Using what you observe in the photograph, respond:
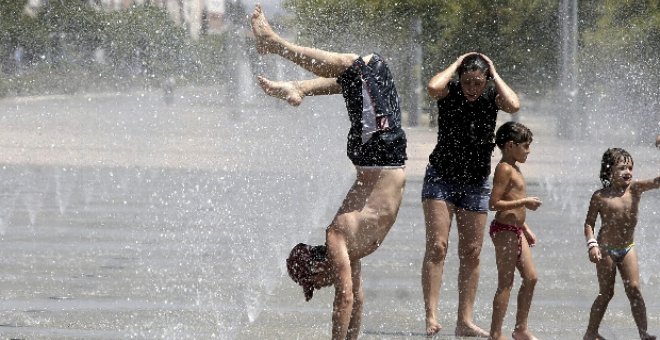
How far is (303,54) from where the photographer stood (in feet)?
17.6

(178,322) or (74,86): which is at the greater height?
(178,322)

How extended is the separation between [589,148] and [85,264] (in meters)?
18.7

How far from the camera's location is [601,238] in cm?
605

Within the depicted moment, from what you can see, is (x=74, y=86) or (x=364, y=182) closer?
(x=364, y=182)

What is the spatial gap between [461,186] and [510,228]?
1.26 feet

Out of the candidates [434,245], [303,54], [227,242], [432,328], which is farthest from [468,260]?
[227,242]

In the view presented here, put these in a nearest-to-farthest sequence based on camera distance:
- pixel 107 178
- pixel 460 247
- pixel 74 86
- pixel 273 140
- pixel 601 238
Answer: pixel 601 238
pixel 460 247
pixel 107 178
pixel 273 140
pixel 74 86

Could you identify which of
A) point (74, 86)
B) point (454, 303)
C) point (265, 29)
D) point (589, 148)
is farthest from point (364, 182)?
point (74, 86)

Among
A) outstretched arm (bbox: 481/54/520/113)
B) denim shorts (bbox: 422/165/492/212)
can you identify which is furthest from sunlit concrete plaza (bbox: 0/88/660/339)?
outstretched arm (bbox: 481/54/520/113)

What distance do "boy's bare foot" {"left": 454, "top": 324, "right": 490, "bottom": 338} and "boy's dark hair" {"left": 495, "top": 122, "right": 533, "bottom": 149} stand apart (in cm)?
81

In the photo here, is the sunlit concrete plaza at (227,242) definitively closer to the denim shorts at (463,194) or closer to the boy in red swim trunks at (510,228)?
the boy in red swim trunks at (510,228)

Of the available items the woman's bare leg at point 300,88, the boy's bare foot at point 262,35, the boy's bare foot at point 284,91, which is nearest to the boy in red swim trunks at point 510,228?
the woman's bare leg at point 300,88

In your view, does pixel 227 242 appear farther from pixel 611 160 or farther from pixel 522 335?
pixel 611 160

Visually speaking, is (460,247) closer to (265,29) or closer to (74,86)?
(265,29)
